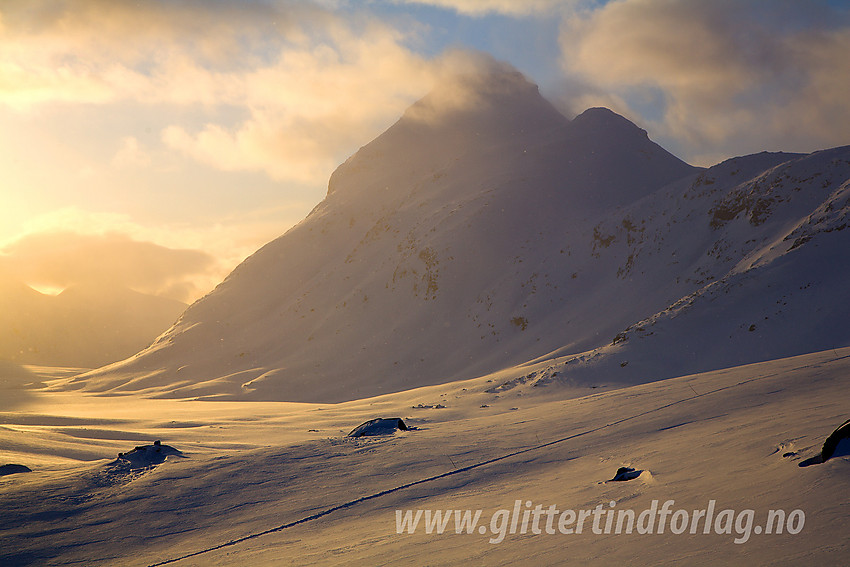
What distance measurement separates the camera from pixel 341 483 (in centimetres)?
1194

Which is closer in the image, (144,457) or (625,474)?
(625,474)

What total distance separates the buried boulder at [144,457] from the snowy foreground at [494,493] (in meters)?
0.06

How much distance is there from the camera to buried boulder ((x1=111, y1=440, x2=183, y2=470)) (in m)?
12.9

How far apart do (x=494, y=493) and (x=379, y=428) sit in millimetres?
7590

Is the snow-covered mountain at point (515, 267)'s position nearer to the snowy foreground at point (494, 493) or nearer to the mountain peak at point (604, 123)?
the mountain peak at point (604, 123)

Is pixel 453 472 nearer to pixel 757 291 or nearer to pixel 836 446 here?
pixel 836 446

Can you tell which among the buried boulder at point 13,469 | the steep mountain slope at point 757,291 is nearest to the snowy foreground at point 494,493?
the buried boulder at point 13,469

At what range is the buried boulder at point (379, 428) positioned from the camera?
1723 centimetres

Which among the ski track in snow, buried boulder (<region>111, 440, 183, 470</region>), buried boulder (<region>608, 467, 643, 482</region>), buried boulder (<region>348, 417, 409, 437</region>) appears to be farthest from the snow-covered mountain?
buried boulder (<region>111, 440, 183, 470</region>)

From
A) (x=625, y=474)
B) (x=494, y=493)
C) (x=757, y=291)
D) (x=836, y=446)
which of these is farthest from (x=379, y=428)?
(x=757, y=291)

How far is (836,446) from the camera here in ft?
25.3

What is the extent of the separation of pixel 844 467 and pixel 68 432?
2920 cm

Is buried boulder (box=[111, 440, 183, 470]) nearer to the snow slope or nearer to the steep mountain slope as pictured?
the steep mountain slope

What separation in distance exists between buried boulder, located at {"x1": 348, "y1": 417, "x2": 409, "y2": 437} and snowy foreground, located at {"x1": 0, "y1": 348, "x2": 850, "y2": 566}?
2.70 feet
